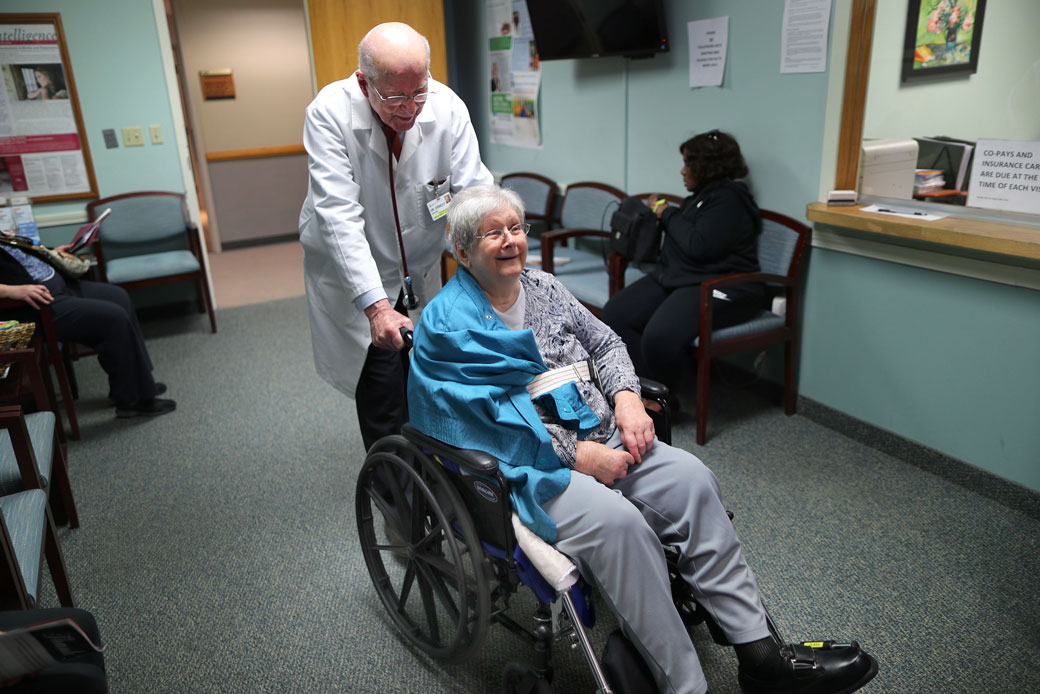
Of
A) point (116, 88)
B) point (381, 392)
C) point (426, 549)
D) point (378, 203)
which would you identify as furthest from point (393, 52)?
point (116, 88)

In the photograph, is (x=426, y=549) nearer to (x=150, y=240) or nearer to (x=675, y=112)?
(x=675, y=112)

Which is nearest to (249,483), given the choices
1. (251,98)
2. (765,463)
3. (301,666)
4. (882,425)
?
(301,666)

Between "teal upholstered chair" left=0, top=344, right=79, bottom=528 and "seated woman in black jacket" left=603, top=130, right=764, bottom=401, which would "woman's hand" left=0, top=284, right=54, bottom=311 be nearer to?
"teal upholstered chair" left=0, top=344, right=79, bottom=528

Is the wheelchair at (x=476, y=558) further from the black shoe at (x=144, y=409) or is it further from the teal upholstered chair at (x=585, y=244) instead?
the black shoe at (x=144, y=409)

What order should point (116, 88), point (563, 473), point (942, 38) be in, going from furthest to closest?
point (116, 88)
point (942, 38)
point (563, 473)

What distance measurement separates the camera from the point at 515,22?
14.6 ft

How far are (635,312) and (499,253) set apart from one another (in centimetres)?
146

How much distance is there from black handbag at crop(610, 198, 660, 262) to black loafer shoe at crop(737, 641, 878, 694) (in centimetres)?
190

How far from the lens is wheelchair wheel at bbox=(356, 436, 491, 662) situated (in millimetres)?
1515

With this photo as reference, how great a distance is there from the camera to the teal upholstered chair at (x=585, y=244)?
3385 mm

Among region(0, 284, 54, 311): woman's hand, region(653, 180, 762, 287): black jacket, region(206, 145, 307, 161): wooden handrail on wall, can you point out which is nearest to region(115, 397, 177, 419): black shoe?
region(0, 284, 54, 311): woman's hand

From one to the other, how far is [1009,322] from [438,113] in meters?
1.84

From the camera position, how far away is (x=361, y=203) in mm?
2074

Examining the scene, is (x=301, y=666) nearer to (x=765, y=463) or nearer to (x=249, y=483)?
(x=249, y=483)
